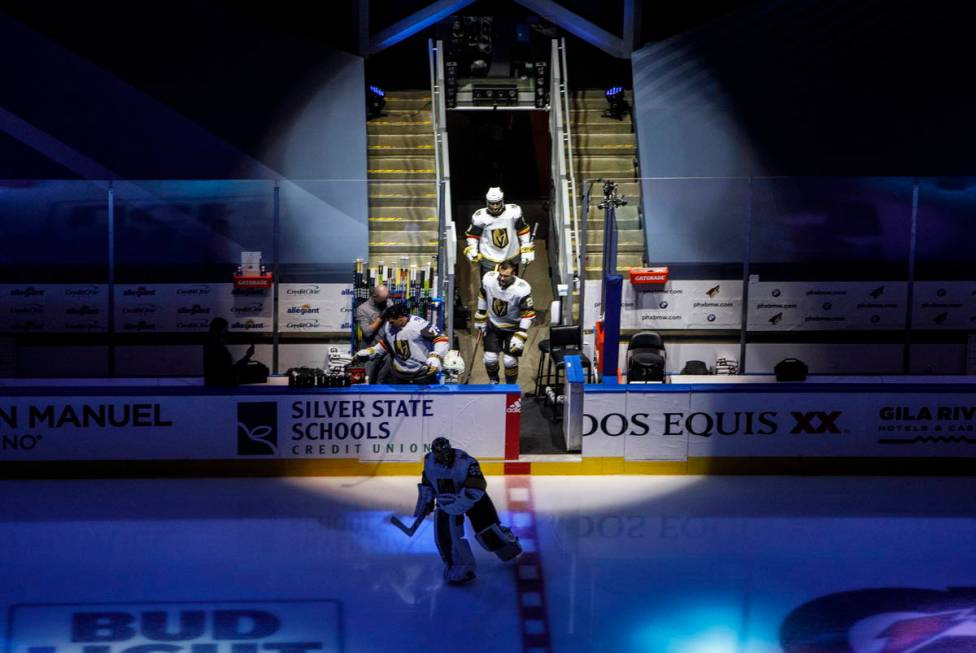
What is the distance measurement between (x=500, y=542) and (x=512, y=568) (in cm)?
27

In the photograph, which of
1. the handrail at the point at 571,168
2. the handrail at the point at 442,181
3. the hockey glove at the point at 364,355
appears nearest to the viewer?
the hockey glove at the point at 364,355

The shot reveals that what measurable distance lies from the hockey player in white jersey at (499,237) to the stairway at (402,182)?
51cm

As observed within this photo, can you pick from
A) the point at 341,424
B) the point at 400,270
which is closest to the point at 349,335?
the point at 400,270

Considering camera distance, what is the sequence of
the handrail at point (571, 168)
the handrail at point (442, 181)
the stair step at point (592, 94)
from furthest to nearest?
the stair step at point (592, 94) < the handrail at point (571, 168) < the handrail at point (442, 181)

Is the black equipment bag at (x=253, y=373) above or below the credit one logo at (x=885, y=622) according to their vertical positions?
above

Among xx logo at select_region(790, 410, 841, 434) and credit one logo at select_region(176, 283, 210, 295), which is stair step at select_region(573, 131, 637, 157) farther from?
xx logo at select_region(790, 410, 841, 434)

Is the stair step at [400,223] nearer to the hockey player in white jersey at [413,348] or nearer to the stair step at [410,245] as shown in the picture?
the stair step at [410,245]

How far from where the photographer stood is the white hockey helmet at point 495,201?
14.7m

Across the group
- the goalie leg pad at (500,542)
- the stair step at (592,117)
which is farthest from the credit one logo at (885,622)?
the stair step at (592,117)

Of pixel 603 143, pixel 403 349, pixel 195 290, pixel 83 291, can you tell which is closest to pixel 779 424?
pixel 403 349

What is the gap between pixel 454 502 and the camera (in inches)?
372

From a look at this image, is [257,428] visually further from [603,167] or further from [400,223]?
[603,167]

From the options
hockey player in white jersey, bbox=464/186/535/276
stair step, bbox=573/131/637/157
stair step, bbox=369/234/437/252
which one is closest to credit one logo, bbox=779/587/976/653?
hockey player in white jersey, bbox=464/186/535/276

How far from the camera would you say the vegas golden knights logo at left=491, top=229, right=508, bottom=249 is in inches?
588
